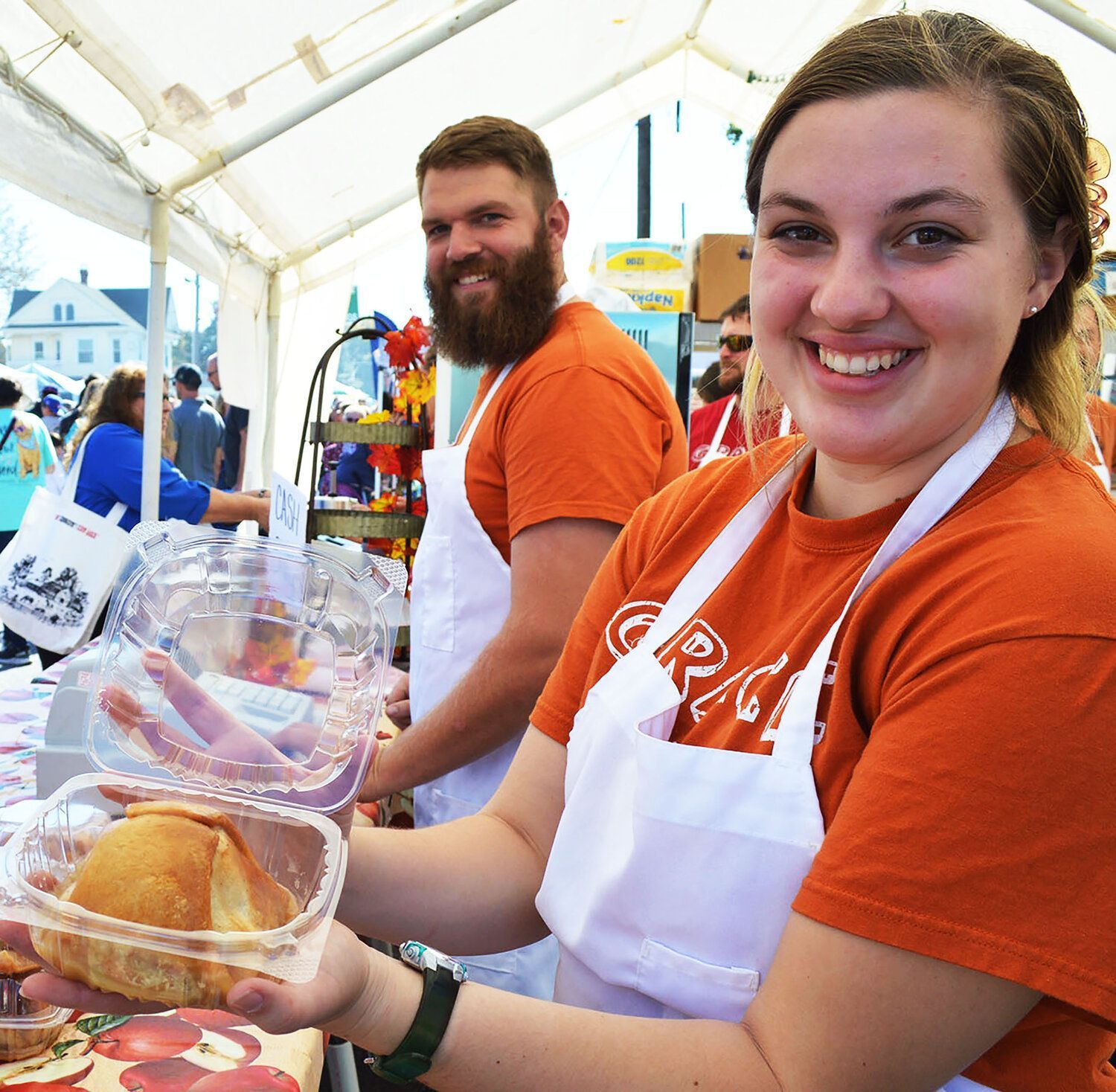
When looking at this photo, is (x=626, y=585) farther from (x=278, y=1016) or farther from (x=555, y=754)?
(x=278, y=1016)

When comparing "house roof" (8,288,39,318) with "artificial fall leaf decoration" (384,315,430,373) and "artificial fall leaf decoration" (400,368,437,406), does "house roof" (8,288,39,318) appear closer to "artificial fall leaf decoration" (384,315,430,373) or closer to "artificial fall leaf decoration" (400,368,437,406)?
"artificial fall leaf decoration" (384,315,430,373)

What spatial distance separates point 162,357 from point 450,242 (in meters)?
1.88

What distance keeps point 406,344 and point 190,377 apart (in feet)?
19.0

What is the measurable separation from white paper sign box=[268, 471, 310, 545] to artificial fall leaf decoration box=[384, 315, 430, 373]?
0.72 m

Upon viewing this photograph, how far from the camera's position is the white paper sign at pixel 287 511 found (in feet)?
7.77

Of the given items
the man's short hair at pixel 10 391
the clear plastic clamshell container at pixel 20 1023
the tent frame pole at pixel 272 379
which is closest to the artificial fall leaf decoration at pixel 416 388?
the clear plastic clamshell container at pixel 20 1023

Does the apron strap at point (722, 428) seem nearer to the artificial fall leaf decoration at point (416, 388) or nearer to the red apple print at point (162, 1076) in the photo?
the artificial fall leaf decoration at point (416, 388)

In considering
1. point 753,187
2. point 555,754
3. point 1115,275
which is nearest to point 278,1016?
point 555,754

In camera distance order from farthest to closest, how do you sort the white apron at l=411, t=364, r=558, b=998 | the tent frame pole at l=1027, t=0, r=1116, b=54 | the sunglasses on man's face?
the sunglasses on man's face < the tent frame pole at l=1027, t=0, r=1116, b=54 < the white apron at l=411, t=364, r=558, b=998

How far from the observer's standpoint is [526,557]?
2.00 meters

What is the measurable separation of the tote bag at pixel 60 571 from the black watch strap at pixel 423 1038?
290 cm

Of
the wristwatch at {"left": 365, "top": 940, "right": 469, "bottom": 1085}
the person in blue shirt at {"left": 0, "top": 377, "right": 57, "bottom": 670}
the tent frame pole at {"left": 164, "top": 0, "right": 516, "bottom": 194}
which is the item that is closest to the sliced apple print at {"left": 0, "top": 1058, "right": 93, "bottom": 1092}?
the wristwatch at {"left": 365, "top": 940, "right": 469, "bottom": 1085}

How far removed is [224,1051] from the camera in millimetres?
1183

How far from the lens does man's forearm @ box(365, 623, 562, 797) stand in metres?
1.97
